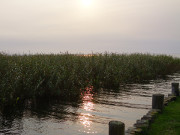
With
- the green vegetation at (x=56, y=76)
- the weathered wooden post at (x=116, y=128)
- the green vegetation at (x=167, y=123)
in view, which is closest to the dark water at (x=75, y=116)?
the green vegetation at (x=56, y=76)

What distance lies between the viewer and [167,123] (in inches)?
264

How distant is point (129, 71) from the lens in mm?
18844

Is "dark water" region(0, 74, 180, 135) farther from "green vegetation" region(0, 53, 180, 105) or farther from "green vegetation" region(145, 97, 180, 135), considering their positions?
"green vegetation" region(145, 97, 180, 135)

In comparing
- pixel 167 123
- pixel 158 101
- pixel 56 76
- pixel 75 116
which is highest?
pixel 56 76

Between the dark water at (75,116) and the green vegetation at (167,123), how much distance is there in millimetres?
1061

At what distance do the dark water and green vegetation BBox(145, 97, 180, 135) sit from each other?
106cm

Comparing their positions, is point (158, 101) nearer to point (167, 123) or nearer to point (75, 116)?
point (167, 123)

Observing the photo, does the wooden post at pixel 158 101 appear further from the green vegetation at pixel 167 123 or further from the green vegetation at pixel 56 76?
the green vegetation at pixel 56 76

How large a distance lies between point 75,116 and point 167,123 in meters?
3.47

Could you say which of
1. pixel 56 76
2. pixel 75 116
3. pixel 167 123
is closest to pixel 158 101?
pixel 167 123

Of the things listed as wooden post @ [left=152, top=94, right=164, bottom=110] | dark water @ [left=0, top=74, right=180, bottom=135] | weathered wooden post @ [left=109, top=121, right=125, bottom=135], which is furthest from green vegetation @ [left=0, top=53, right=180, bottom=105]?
weathered wooden post @ [left=109, top=121, right=125, bottom=135]

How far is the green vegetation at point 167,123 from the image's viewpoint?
6082 mm

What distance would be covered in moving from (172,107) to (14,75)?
705 cm

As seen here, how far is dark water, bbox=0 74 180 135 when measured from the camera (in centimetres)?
697
